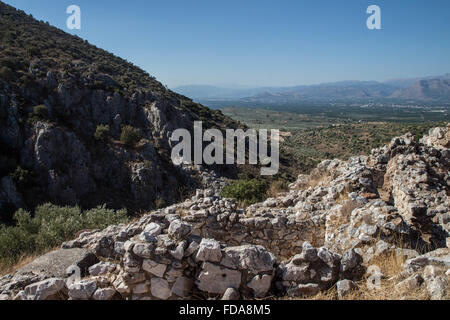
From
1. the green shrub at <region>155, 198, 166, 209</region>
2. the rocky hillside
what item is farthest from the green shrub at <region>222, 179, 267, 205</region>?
the green shrub at <region>155, 198, 166, 209</region>

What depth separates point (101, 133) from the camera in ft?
91.3

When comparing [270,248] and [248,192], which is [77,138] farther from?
[270,248]

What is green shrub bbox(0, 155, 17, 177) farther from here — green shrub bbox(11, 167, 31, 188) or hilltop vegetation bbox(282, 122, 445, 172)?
hilltop vegetation bbox(282, 122, 445, 172)

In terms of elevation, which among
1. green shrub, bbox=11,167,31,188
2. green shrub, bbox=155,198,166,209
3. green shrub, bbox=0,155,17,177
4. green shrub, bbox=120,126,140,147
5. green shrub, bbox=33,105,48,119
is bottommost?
green shrub, bbox=155,198,166,209

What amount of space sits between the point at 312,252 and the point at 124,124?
30324 mm

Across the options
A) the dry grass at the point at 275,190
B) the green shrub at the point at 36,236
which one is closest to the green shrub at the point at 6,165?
the green shrub at the point at 36,236

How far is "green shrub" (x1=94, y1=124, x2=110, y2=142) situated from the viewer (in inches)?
1094

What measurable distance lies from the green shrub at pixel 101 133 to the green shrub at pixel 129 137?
1558 millimetres

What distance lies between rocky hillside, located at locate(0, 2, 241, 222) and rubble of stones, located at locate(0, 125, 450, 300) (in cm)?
1272

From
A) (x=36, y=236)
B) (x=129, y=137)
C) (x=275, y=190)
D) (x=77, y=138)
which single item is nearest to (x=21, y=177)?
(x=77, y=138)

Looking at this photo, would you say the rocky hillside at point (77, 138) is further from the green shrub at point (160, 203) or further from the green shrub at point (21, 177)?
the green shrub at point (160, 203)

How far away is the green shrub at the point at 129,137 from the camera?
2800 centimetres

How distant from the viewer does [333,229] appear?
6.74 meters
